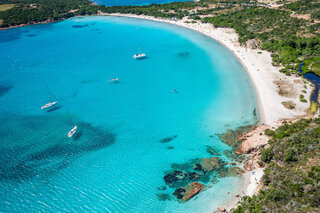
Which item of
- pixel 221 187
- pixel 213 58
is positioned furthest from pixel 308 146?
pixel 213 58

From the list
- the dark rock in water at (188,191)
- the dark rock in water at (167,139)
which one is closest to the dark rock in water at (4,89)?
the dark rock in water at (167,139)

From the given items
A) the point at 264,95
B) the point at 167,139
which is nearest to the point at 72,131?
the point at 167,139

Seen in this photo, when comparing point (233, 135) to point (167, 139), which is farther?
point (167, 139)

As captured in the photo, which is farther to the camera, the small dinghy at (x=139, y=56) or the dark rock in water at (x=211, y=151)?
the small dinghy at (x=139, y=56)

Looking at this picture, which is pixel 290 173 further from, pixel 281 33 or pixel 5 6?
pixel 5 6

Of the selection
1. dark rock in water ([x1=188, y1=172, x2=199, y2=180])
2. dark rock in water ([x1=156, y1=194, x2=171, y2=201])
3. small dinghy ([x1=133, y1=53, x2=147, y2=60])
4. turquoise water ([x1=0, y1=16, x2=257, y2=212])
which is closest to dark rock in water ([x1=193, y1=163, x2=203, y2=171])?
dark rock in water ([x1=188, y1=172, x2=199, y2=180])

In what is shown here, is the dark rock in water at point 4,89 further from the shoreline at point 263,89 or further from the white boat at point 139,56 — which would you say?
the shoreline at point 263,89

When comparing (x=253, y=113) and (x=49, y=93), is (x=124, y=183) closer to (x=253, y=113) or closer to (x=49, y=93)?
(x=253, y=113)
